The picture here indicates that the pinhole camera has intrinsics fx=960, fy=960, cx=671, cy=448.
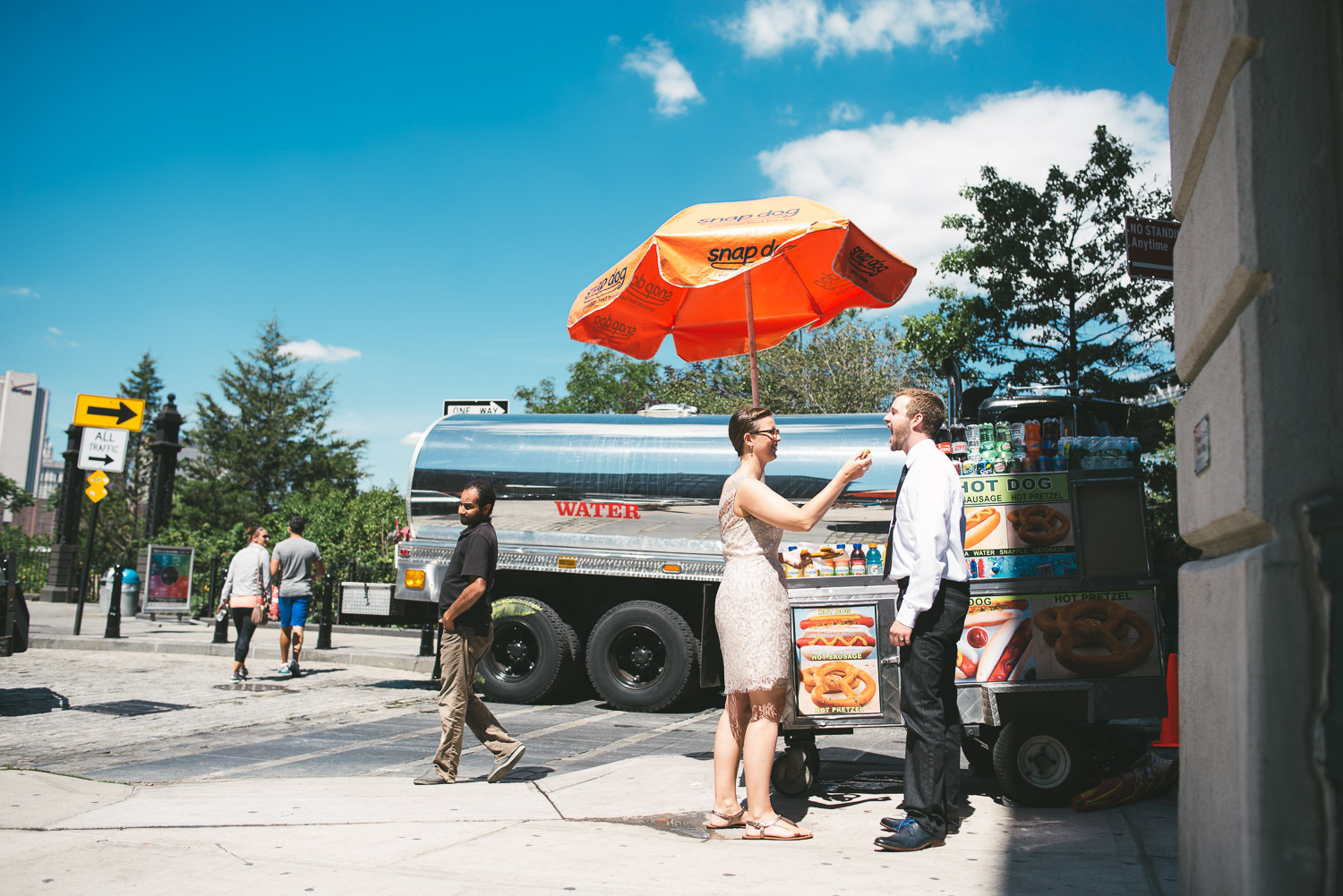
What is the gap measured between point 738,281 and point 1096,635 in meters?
3.66

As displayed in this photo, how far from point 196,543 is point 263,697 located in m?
16.7

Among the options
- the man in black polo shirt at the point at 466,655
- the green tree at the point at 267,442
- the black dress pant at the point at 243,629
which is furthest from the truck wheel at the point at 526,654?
the green tree at the point at 267,442

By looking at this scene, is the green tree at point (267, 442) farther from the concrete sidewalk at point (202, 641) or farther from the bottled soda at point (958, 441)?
the bottled soda at point (958, 441)

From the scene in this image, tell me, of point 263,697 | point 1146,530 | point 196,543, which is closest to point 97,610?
point 196,543

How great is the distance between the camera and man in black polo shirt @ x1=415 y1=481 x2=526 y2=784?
212 inches

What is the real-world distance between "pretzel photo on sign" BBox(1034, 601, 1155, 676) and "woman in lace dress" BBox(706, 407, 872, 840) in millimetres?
1567

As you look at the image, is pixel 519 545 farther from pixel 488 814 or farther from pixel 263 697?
pixel 488 814

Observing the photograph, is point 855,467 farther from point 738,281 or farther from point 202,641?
point 202,641

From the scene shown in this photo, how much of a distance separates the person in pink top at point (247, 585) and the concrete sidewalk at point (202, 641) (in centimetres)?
211

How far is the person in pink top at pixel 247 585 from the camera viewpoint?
11.0 metres

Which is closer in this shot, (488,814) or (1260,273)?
(1260,273)

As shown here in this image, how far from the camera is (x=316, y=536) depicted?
26.0 metres

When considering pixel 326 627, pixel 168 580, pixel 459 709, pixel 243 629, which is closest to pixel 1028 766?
pixel 459 709

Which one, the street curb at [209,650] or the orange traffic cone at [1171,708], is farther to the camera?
the street curb at [209,650]
